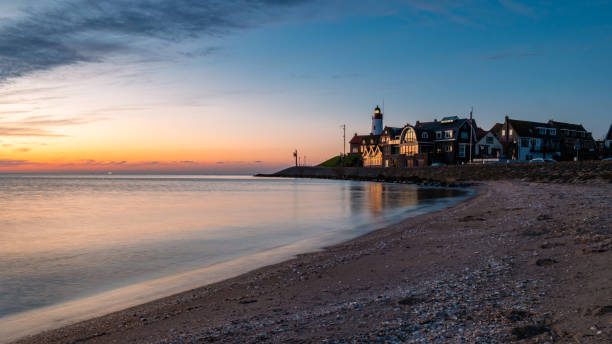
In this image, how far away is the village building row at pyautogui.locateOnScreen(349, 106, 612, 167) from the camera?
251 ft

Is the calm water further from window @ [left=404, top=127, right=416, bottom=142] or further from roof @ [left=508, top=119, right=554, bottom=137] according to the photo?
roof @ [left=508, top=119, right=554, bottom=137]

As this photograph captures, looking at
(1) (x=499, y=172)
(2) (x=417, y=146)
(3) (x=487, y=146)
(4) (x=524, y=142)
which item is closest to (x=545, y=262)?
(1) (x=499, y=172)

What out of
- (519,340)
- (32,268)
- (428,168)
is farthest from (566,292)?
(428,168)

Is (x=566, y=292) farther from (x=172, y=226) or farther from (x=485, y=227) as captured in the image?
(x=172, y=226)

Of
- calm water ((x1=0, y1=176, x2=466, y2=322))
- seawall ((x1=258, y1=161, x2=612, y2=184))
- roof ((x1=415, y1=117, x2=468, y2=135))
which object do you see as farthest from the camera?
roof ((x1=415, y1=117, x2=468, y2=135))

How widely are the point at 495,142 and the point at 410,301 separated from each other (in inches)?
3271

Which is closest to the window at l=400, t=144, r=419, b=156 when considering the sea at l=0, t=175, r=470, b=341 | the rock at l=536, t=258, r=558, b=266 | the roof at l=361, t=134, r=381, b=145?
the roof at l=361, t=134, r=381, b=145

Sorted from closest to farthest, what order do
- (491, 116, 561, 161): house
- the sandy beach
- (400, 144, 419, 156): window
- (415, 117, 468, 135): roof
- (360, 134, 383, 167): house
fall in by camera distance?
the sandy beach → (491, 116, 561, 161): house → (415, 117, 468, 135): roof → (400, 144, 419, 156): window → (360, 134, 383, 167): house

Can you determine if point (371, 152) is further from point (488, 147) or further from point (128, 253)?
point (128, 253)

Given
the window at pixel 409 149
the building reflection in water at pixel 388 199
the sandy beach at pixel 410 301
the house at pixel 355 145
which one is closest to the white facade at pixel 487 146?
the window at pixel 409 149

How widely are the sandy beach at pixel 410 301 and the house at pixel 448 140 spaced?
7323cm

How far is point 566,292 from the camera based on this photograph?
17.5ft

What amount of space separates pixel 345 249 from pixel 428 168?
66.2m

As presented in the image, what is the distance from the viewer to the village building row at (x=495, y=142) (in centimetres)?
7656
